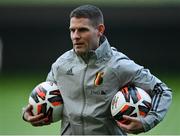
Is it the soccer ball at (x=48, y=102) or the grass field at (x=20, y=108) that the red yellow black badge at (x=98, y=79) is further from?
the grass field at (x=20, y=108)

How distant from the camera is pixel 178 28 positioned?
1224 cm

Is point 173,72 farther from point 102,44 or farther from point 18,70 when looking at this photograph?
point 102,44

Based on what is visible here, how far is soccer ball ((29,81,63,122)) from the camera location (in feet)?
17.1

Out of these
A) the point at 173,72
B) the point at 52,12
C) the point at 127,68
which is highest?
the point at 127,68

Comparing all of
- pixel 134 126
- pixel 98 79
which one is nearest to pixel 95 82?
pixel 98 79

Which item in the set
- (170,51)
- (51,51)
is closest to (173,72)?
(170,51)

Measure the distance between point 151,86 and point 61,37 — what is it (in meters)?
7.18

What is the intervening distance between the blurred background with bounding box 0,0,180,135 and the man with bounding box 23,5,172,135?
6.42 meters

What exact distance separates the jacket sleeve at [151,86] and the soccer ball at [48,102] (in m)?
0.52

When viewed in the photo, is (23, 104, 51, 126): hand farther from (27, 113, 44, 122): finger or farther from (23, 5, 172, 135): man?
(23, 5, 172, 135): man

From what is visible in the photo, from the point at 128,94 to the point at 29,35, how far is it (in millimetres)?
7394

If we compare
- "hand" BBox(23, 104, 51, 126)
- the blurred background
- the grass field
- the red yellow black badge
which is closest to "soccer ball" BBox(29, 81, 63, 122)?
"hand" BBox(23, 104, 51, 126)

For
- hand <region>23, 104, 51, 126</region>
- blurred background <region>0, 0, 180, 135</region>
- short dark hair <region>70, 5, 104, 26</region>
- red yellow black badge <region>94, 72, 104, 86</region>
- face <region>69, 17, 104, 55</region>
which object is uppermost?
short dark hair <region>70, 5, 104, 26</region>

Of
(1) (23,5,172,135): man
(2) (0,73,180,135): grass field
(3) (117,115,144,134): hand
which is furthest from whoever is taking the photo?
(2) (0,73,180,135): grass field
